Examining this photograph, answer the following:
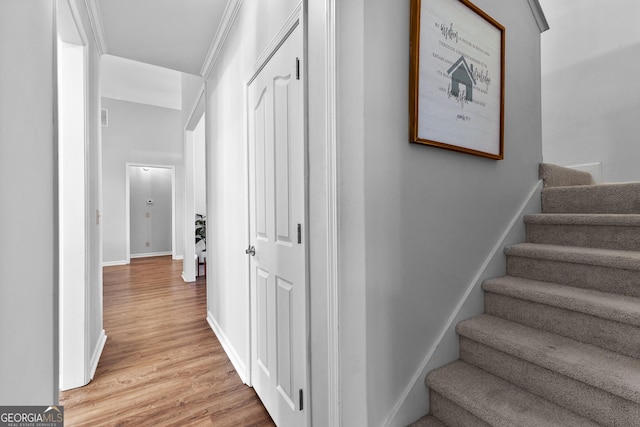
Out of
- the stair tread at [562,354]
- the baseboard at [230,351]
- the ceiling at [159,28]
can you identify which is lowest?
the baseboard at [230,351]

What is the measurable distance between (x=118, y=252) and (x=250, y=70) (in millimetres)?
6056

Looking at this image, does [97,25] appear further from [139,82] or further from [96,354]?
[139,82]

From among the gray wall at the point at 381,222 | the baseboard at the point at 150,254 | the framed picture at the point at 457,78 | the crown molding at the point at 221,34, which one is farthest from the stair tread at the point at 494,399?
the baseboard at the point at 150,254

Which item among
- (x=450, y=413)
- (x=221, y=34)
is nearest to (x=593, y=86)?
(x=450, y=413)

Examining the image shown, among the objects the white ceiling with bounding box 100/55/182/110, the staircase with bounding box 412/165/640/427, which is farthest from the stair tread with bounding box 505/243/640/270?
the white ceiling with bounding box 100/55/182/110

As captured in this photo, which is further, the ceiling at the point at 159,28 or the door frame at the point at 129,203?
the door frame at the point at 129,203

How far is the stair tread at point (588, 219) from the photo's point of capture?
4.61ft

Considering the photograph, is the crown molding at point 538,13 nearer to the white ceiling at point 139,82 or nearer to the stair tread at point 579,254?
the stair tread at point 579,254

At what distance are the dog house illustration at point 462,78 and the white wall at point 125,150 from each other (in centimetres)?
643

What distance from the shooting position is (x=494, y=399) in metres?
1.12
